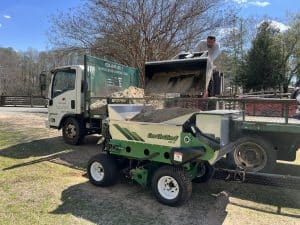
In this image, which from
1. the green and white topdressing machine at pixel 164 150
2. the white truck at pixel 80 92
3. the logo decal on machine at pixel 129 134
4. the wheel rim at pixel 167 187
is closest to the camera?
the green and white topdressing machine at pixel 164 150

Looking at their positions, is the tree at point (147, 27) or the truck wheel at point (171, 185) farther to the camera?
the tree at point (147, 27)

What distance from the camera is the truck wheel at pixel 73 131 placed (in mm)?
9680

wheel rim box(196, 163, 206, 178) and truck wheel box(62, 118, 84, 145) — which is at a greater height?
truck wheel box(62, 118, 84, 145)

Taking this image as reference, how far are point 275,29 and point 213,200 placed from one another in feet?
85.7

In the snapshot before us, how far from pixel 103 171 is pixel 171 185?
1.29 m

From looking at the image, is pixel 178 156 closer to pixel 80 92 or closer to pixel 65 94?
pixel 80 92

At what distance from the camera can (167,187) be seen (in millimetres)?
5207

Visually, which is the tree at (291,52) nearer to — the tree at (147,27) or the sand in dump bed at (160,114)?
the tree at (147,27)

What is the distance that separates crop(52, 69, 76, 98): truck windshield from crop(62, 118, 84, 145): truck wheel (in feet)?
2.84

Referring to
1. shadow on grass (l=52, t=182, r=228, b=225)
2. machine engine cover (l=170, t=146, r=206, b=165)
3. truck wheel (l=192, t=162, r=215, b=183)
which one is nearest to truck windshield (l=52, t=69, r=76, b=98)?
shadow on grass (l=52, t=182, r=228, b=225)

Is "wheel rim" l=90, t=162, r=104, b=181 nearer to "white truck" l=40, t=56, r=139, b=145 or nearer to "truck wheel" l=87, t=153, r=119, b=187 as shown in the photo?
"truck wheel" l=87, t=153, r=119, b=187

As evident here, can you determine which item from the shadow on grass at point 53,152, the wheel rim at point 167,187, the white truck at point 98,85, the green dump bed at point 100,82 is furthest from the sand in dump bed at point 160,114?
the green dump bed at point 100,82

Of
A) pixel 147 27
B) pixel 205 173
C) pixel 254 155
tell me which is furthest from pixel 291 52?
pixel 205 173

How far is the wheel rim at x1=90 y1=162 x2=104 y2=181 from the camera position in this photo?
5.96 m
